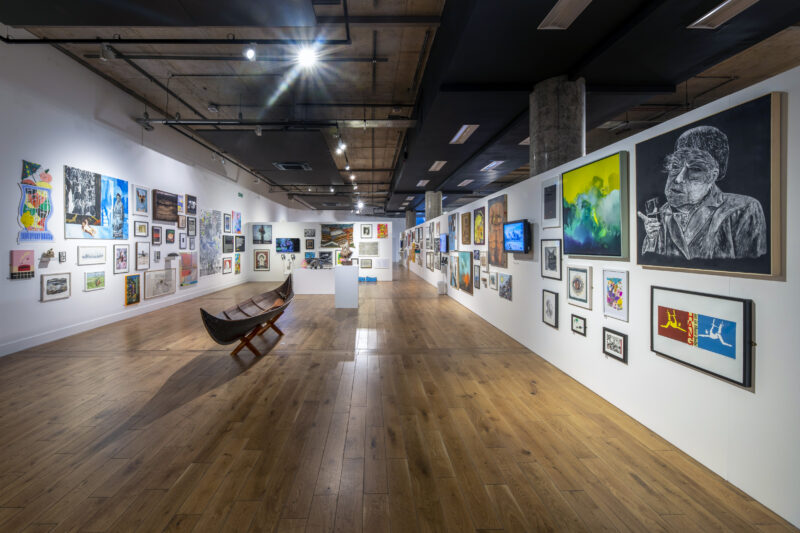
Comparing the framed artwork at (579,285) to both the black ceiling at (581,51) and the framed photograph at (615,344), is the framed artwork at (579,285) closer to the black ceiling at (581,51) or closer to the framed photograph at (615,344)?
the framed photograph at (615,344)

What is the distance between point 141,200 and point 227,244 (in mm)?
4585

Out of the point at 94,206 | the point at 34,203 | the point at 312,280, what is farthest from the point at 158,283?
the point at 312,280

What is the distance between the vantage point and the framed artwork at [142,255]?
26.2 feet

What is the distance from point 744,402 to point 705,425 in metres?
0.39

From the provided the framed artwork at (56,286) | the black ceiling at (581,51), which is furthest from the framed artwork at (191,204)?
the black ceiling at (581,51)

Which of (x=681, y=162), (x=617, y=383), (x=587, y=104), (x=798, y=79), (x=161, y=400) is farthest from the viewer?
(x=587, y=104)

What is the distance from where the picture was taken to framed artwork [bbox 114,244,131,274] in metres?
7.35

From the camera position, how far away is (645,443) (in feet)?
9.24

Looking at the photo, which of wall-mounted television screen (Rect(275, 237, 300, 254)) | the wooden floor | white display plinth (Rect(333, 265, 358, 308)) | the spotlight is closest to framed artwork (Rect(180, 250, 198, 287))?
wall-mounted television screen (Rect(275, 237, 300, 254))

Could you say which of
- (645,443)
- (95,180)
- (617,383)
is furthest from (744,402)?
(95,180)

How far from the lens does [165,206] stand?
8.95 metres

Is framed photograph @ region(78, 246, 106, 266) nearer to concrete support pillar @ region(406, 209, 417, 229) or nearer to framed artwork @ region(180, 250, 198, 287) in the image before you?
framed artwork @ region(180, 250, 198, 287)

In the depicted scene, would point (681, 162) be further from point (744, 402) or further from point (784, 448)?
point (784, 448)

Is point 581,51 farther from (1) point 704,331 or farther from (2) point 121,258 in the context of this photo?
(2) point 121,258
